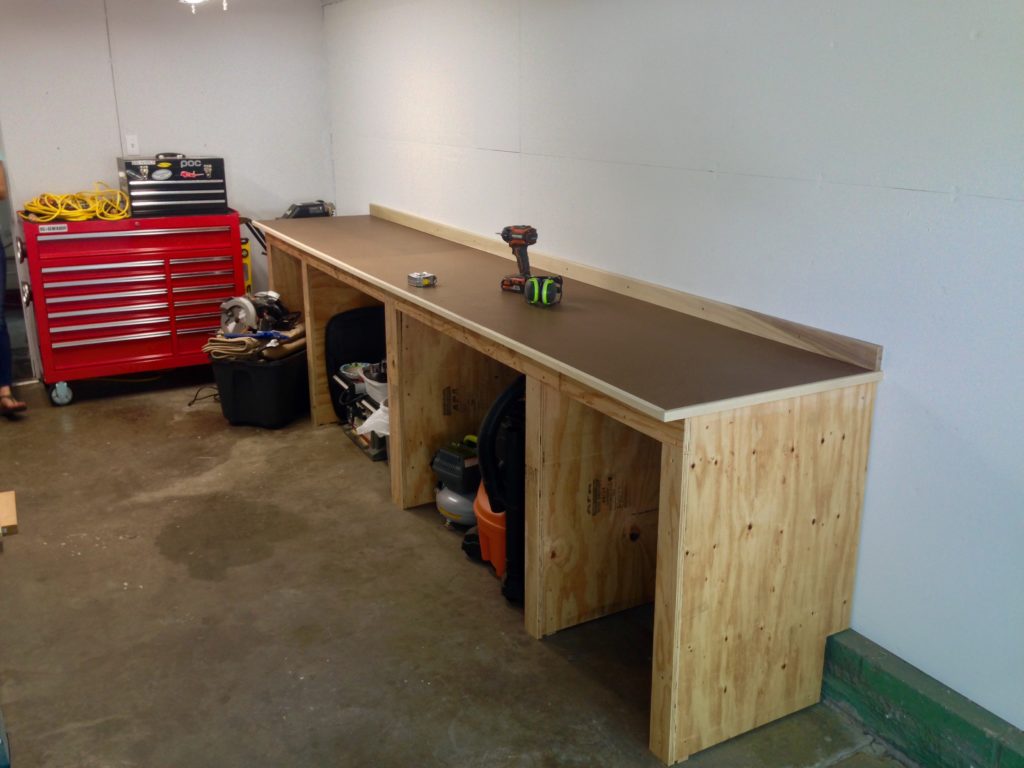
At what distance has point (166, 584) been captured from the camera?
2.90 meters

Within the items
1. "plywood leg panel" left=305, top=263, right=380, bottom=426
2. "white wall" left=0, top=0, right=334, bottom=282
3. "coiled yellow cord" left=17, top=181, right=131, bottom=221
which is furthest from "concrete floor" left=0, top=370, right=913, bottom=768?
"white wall" left=0, top=0, right=334, bottom=282

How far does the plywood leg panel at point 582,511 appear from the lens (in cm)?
249

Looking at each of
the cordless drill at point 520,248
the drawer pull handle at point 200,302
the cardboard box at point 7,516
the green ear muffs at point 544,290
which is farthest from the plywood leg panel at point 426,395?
the drawer pull handle at point 200,302

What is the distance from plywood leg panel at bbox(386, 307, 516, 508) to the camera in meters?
3.27

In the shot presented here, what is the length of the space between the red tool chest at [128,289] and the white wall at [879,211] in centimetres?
237

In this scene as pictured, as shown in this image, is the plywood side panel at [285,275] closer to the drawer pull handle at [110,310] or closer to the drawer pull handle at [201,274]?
the drawer pull handle at [201,274]

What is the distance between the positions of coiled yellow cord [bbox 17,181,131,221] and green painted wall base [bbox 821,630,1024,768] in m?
3.86

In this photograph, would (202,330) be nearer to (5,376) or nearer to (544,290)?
A: (5,376)

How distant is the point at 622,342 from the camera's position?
2363 mm

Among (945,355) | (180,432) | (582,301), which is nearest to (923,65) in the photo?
(945,355)

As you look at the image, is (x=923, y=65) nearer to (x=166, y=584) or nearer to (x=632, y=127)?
(x=632, y=127)

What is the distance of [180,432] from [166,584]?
1.42 m

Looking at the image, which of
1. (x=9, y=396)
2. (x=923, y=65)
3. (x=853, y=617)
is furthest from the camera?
(x=9, y=396)

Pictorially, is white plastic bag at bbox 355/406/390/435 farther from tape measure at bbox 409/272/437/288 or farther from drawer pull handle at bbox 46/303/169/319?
drawer pull handle at bbox 46/303/169/319
